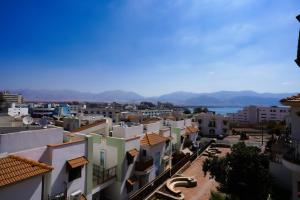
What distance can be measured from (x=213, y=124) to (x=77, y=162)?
5696cm

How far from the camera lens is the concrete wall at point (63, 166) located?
585 inches

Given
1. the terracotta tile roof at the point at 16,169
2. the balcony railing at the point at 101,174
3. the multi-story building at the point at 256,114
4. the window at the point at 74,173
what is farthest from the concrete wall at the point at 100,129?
the multi-story building at the point at 256,114

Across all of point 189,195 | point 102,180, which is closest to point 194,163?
point 189,195

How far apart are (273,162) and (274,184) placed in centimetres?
140

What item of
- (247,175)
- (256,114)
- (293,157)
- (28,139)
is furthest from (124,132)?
(256,114)

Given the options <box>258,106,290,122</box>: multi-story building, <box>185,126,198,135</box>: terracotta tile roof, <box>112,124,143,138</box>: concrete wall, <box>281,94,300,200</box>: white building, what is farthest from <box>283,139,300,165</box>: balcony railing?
<box>258,106,290,122</box>: multi-story building

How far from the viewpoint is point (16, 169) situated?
11.2 metres

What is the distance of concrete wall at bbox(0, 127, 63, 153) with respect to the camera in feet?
41.5

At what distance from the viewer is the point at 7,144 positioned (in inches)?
500

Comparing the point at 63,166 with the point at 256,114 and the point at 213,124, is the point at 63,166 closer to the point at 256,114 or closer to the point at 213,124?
the point at 213,124

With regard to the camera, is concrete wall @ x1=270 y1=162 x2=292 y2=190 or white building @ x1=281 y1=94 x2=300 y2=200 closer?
white building @ x1=281 y1=94 x2=300 y2=200

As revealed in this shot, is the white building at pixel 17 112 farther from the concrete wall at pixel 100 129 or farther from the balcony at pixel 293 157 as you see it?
the balcony at pixel 293 157

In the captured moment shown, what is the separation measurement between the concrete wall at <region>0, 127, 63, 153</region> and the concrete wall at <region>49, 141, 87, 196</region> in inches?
25.8

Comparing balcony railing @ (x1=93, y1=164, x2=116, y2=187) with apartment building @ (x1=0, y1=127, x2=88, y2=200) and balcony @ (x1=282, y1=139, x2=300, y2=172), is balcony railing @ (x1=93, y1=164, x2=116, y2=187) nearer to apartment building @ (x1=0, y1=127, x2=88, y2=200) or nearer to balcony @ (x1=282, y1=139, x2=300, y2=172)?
apartment building @ (x1=0, y1=127, x2=88, y2=200)
